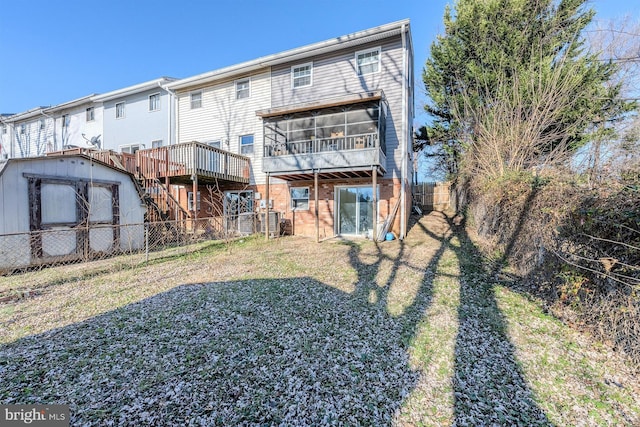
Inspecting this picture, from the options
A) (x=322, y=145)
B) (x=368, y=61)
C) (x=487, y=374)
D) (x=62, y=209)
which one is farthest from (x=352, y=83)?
(x=487, y=374)

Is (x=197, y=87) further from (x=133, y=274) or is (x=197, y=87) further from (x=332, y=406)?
(x=332, y=406)

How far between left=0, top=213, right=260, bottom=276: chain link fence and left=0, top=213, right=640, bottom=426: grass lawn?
117 cm

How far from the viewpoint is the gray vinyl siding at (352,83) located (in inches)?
424

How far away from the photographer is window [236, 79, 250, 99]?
13.5 meters

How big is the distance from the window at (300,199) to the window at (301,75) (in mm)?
4983

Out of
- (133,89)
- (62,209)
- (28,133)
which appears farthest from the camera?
(28,133)

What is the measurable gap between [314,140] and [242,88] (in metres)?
6.09

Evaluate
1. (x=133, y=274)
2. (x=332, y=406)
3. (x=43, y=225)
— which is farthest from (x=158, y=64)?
(x=332, y=406)

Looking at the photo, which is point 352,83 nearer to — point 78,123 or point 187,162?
point 187,162

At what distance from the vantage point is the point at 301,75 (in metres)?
12.4

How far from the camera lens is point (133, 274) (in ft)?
20.4

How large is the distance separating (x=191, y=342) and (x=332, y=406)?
2.00 metres

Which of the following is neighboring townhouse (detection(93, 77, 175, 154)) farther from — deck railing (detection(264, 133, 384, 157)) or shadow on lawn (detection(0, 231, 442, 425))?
shadow on lawn (detection(0, 231, 442, 425))

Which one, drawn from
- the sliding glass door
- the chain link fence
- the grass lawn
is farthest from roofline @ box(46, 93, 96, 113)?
the sliding glass door
